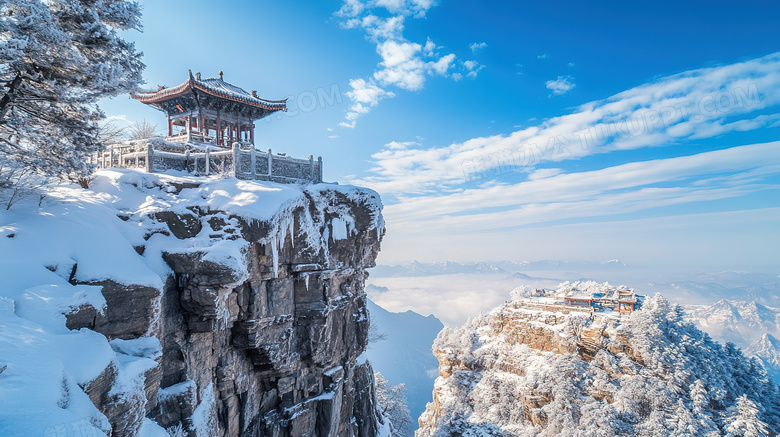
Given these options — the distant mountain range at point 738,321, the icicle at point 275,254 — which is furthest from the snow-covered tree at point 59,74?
the distant mountain range at point 738,321

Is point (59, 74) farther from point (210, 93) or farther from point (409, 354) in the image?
point (409, 354)

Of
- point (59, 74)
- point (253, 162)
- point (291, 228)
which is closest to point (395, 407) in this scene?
point (291, 228)

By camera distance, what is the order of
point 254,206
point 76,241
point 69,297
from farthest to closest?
1. point 254,206
2. point 76,241
3. point 69,297

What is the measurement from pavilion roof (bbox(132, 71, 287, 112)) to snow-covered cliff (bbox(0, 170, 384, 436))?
7602 millimetres

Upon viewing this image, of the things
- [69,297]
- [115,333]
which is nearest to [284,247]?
[115,333]

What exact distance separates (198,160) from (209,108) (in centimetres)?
680

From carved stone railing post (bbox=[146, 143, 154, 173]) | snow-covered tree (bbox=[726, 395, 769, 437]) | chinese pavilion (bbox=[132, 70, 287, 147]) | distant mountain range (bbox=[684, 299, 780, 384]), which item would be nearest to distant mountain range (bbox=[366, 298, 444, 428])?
chinese pavilion (bbox=[132, 70, 287, 147])

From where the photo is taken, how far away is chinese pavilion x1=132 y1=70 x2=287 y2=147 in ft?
59.9

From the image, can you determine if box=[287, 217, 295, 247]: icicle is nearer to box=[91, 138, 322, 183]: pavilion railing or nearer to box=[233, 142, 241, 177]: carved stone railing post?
box=[91, 138, 322, 183]: pavilion railing

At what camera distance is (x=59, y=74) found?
26.0 feet

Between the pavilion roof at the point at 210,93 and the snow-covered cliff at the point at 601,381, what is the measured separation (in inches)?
1100

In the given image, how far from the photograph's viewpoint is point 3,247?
21.8 ft

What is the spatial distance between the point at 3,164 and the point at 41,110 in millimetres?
1735

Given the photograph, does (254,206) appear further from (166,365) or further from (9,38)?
(9,38)
